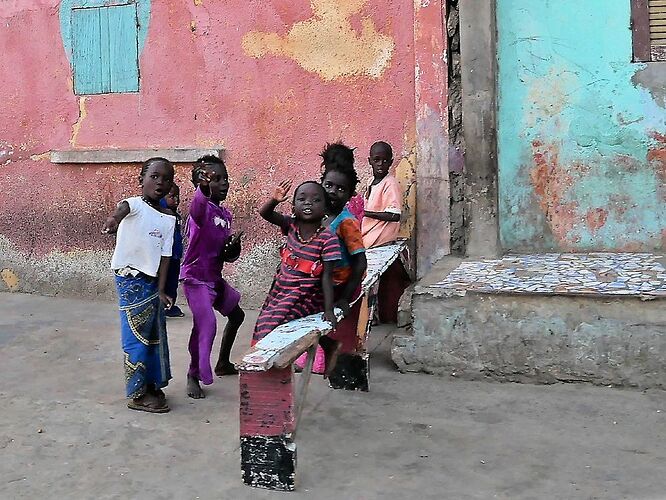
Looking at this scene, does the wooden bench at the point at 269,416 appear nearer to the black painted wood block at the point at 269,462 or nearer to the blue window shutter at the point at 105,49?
the black painted wood block at the point at 269,462

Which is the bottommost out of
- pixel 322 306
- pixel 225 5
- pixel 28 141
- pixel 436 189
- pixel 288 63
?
pixel 322 306

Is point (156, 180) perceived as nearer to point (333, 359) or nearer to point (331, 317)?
point (331, 317)

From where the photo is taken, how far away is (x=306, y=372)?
Answer: 353cm

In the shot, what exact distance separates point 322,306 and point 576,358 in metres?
1.52

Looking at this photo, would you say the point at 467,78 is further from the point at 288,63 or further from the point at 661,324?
the point at 661,324

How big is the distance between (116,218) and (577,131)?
137 inches

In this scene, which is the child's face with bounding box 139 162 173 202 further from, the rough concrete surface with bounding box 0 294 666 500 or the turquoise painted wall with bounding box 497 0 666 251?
the turquoise painted wall with bounding box 497 0 666 251

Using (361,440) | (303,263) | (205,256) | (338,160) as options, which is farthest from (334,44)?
(361,440)

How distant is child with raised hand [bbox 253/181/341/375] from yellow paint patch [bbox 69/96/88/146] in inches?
144

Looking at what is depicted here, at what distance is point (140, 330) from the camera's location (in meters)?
3.95

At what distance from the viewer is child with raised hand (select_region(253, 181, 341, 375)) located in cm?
366

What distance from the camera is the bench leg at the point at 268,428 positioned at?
3051mm

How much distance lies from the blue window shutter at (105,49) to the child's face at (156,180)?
116 inches

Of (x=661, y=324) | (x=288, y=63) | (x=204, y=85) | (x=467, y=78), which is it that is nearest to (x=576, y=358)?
(x=661, y=324)
